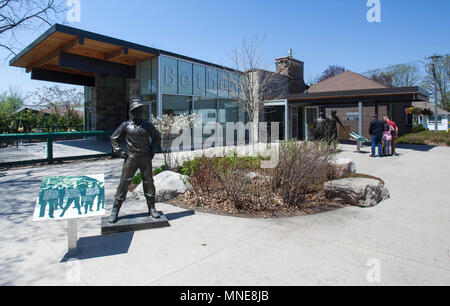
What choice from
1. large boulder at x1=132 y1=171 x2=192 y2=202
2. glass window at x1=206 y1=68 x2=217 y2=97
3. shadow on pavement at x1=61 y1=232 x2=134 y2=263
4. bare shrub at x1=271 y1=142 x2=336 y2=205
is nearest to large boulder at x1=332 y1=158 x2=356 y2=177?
bare shrub at x1=271 y1=142 x2=336 y2=205

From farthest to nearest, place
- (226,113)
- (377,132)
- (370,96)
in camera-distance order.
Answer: (226,113) < (370,96) < (377,132)

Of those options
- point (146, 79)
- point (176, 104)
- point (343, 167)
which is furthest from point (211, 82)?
point (343, 167)

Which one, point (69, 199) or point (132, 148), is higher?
point (132, 148)

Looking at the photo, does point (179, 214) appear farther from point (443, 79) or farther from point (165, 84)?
point (443, 79)

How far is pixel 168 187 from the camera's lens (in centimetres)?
673

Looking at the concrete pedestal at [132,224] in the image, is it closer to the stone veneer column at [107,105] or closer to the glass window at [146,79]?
the glass window at [146,79]

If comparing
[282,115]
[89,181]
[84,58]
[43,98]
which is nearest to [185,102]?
[84,58]

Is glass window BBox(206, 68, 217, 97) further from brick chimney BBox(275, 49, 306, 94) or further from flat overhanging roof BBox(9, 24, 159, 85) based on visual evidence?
brick chimney BBox(275, 49, 306, 94)

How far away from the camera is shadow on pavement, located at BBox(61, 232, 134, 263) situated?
383cm

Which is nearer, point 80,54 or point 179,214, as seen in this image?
point 179,214

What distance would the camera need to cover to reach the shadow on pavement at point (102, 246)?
383 cm

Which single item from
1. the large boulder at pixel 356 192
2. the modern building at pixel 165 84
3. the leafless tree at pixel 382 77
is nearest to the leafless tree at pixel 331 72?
the leafless tree at pixel 382 77

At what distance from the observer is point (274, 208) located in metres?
5.80

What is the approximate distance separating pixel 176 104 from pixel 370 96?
10.6 meters
